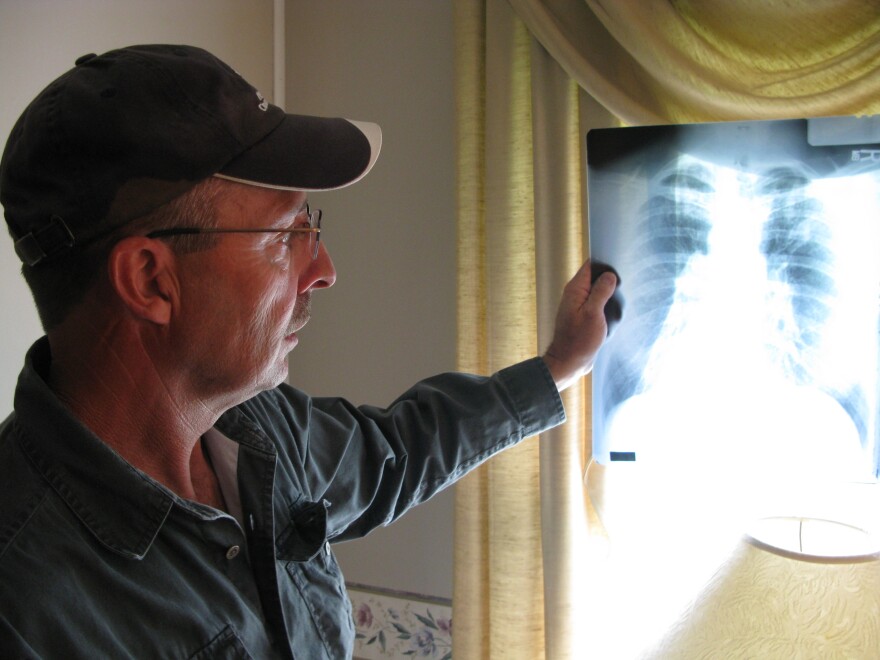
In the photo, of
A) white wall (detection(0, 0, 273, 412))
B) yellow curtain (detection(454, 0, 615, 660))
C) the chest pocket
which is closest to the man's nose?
the chest pocket

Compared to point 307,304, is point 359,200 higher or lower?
higher

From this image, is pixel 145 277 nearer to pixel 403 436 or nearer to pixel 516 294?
pixel 403 436

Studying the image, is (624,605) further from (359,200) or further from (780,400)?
(359,200)

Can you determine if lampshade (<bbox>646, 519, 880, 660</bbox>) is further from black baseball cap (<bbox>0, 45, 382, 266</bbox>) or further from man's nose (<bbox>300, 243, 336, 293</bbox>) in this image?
black baseball cap (<bbox>0, 45, 382, 266</bbox>)

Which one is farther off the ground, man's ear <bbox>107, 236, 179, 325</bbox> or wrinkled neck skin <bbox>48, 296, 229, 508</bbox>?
man's ear <bbox>107, 236, 179, 325</bbox>

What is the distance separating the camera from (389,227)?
1.87 m

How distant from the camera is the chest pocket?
981 millimetres

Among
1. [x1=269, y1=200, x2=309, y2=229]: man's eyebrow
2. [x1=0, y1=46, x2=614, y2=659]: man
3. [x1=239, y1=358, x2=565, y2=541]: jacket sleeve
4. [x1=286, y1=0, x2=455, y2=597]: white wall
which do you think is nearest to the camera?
[x1=0, y1=46, x2=614, y2=659]: man

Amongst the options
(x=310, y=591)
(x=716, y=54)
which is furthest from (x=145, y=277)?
(x=716, y=54)

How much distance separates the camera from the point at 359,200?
190 centimetres

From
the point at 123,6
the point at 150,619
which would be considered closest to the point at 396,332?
the point at 123,6

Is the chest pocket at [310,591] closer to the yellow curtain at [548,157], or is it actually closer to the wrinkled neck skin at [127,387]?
the wrinkled neck skin at [127,387]

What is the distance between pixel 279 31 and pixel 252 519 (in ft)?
4.47

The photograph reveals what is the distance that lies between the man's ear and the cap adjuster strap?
0.15ft
